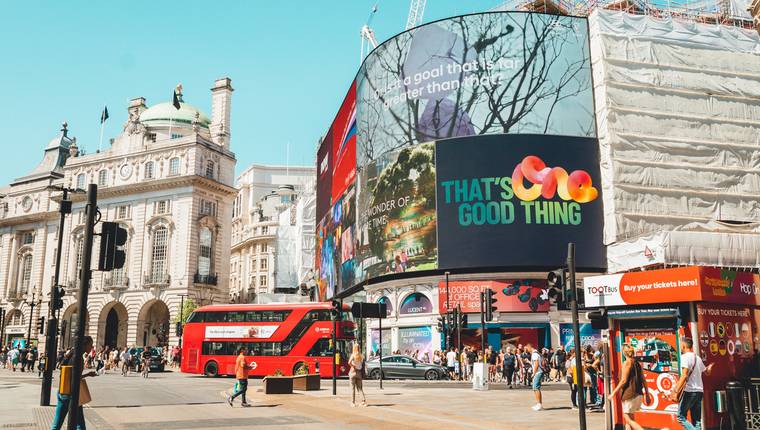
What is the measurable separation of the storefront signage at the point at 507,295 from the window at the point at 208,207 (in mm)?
34614

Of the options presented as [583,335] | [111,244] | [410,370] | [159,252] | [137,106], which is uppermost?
[137,106]

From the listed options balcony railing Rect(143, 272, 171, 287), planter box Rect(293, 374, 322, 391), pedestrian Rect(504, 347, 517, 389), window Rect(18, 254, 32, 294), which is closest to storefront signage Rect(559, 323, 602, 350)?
pedestrian Rect(504, 347, 517, 389)

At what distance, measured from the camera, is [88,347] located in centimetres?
1070

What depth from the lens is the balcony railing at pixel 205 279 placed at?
67.8 m

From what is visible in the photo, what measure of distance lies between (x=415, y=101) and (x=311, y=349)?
70.5 ft

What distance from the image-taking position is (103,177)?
72812 millimetres

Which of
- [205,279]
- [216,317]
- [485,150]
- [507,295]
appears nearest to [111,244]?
[216,317]

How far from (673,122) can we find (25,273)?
243ft

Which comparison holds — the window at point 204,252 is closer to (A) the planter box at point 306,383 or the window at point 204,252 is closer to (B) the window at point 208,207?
(B) the window at point 208,207

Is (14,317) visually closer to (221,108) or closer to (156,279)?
(156,279)

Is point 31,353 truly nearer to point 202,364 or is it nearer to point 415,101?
point 202,364

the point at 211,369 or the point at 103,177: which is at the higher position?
the point at 103,177

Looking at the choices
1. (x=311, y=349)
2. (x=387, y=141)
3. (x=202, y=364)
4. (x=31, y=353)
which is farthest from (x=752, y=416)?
(x=31, y=353)

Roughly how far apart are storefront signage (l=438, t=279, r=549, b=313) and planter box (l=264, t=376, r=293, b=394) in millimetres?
22370
